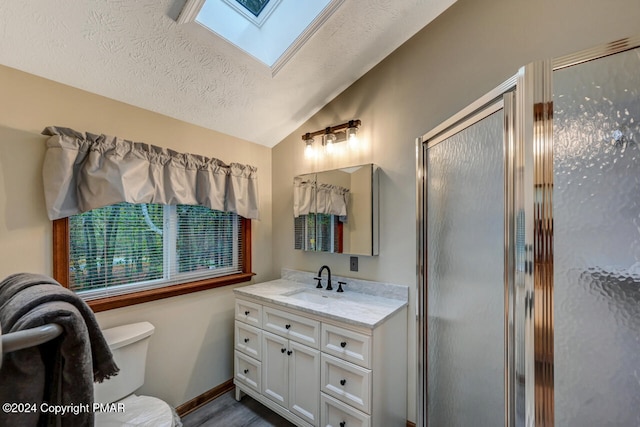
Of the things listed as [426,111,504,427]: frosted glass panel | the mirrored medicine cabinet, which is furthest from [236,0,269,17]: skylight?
[426,111,504,427]: frosted glass panel

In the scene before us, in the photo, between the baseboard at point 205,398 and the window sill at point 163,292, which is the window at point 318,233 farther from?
the baseboard at point 205,398

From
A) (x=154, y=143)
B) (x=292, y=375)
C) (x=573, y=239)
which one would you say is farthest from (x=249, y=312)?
(x=573, y=239)

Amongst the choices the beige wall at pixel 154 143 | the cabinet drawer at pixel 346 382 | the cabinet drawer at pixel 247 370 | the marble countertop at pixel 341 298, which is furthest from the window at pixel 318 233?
the cabinet drawer at pixel 247 370

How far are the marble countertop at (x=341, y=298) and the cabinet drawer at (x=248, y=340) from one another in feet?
0.78

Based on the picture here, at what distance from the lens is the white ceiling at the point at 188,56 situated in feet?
4.02

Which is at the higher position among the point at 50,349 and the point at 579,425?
the point at 50,349

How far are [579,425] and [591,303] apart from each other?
1.28 ft

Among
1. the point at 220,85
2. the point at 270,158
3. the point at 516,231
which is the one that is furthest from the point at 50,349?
the point at 270,158

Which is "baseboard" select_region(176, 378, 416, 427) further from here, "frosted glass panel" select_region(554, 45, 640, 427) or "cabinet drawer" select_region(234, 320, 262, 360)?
"frosted glass panel" select_region(554, 45, 640, 427)

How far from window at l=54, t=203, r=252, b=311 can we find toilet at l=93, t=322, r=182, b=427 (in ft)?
0.75

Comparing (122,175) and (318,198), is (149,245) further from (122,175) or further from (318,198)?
(318,198)

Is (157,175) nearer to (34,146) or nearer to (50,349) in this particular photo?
(34,146)

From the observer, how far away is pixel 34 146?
1.36 m

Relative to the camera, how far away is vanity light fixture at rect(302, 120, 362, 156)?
6.65 ft
